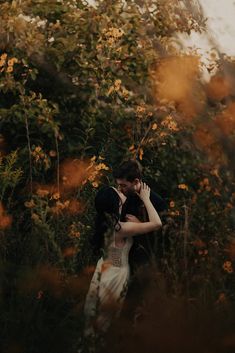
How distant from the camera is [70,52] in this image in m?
7.21

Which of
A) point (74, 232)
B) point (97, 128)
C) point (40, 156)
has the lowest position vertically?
point (40, 156)

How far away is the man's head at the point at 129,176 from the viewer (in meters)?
5.13

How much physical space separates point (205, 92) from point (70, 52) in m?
2.08

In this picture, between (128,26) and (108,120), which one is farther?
(128,26)

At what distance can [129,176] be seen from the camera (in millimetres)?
5160

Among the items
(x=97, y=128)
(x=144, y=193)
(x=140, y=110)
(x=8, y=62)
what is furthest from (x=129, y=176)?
(x=97, y=128)

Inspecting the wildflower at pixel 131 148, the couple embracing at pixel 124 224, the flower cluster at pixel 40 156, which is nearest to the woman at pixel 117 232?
the couple embracing at pixel 124 224

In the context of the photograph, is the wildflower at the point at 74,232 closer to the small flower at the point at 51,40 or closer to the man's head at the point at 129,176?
the man's head at the point at 129,176

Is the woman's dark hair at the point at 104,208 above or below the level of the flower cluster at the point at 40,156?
above

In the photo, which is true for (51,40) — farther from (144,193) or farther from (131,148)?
(144,193)

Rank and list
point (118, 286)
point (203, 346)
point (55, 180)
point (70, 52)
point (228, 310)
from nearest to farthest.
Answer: point (203, 346) → point (228, 310) → point (118, 286) → point (55, 180) → point (70, 52)

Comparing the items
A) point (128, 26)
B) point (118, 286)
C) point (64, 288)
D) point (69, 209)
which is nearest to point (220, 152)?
point (128, 26)

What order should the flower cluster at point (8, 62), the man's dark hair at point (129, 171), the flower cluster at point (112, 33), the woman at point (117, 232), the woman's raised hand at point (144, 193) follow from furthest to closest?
the flower cluster at point (112, 33), the flower cluster at point (8, 62), the woman's raised hand at point (144, 193), the man's dark hair at point (129, 171), the woman at point (117, 232)

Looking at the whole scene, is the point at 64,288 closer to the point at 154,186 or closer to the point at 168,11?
the point at 154,186
